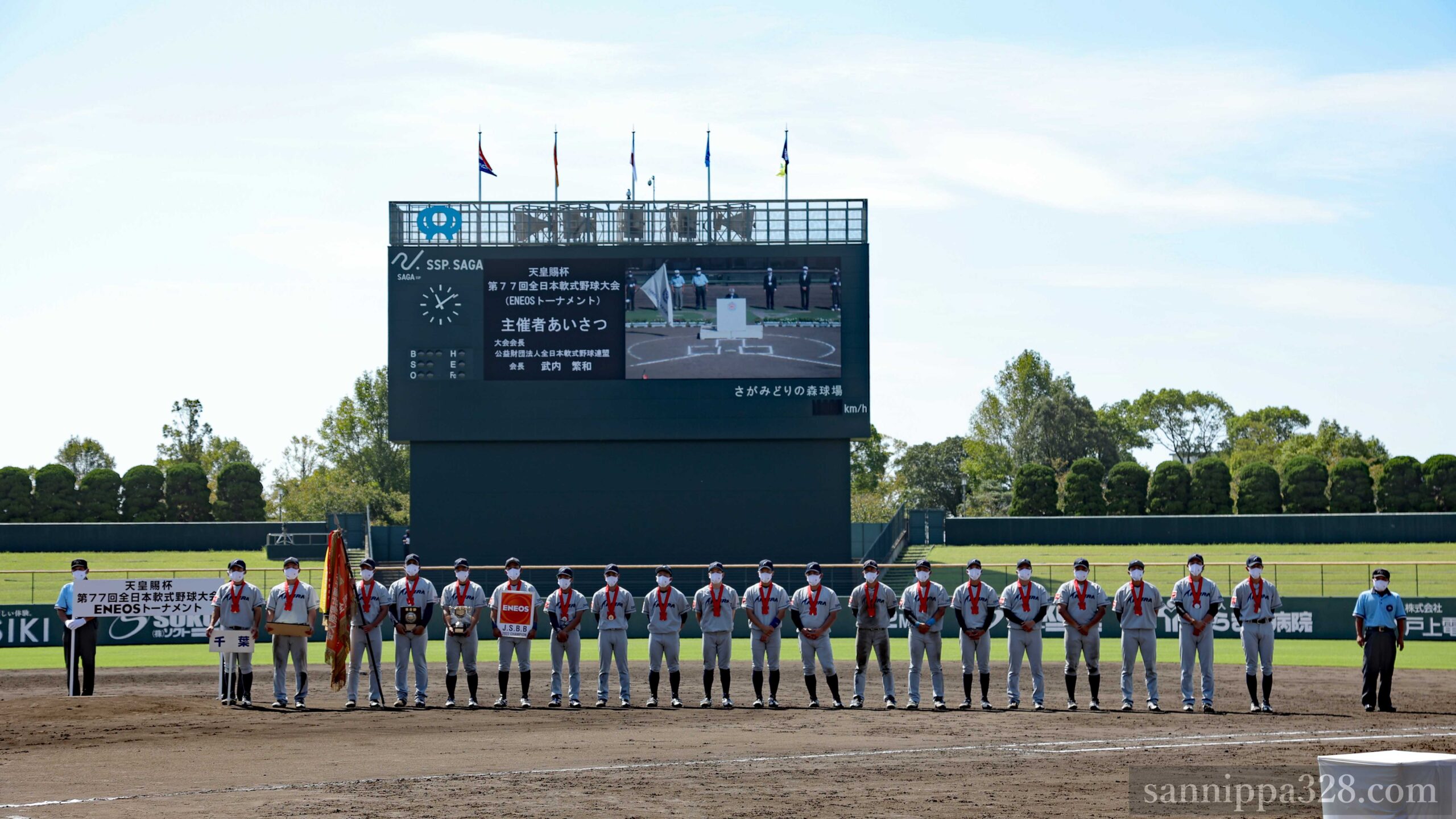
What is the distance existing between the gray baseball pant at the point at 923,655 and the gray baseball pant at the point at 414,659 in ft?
20.6

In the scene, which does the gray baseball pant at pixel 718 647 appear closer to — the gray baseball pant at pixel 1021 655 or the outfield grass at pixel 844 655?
the gray baseball pant at pixel 1021 655

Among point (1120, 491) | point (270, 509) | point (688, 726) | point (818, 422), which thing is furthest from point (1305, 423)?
point (688, 726)

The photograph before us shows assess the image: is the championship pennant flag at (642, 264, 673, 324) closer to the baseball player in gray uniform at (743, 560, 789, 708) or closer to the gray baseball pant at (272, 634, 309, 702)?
the baseball player in gray uniform at (743, 560, 789, 708)

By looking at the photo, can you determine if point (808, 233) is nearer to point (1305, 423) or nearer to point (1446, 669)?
point (1446, 669)

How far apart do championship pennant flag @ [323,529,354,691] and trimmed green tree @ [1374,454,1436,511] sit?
49.1 meters

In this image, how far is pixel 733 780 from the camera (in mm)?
12180

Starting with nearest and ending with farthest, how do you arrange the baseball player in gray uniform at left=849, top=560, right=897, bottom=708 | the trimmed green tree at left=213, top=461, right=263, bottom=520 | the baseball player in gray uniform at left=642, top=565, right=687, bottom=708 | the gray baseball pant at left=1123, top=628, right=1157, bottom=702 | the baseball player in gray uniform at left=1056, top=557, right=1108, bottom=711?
the gray baseball pant at left=1123, top=628, right=1157, bottom=702 < the baseball player in gray uniform at left=1056, top=557, right=1108, bottom=711 < the baseball player in gray uniform at left=849, top=560, right=897, bottom=708 < the baseball player in gray uniform at left=642, top=565, right=687, bottom=708 < the trimmed green tree at left=213, top=461, right=263, bottom=520

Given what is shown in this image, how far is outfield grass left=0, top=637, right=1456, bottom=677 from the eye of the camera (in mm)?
24547

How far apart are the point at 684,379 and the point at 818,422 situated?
3.17 m

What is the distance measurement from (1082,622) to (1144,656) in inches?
33.4

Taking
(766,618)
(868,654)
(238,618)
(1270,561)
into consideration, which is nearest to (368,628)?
(238,618)

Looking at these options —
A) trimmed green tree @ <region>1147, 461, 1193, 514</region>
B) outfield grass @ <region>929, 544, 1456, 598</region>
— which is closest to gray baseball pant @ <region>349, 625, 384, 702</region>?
outfield grass @ <region>929, 544, 1456, 598</region>

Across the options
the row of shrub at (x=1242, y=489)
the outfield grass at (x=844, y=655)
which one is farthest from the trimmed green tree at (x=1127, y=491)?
the outfield grass at (x=844, y=655)

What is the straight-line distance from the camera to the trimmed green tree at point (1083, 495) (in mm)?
58844
